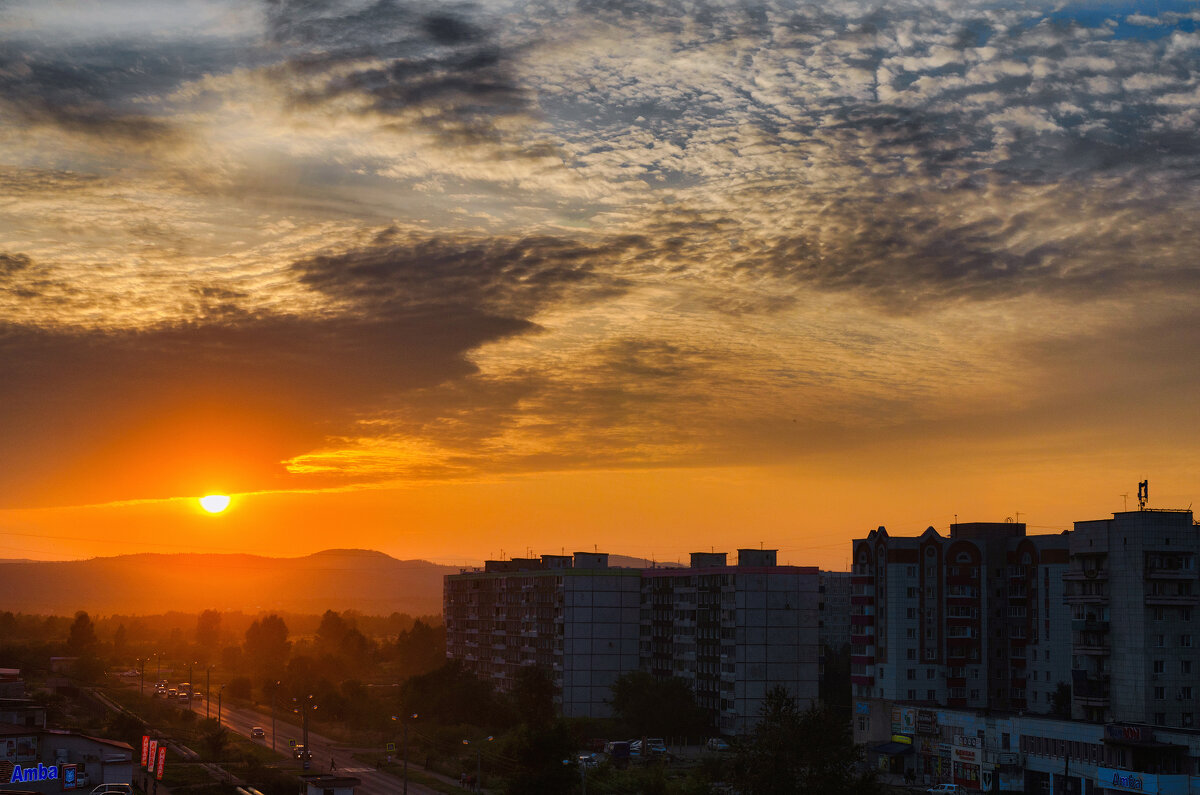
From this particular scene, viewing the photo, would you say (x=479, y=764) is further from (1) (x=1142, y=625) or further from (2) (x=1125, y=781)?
(1) (x=1142, y=625)

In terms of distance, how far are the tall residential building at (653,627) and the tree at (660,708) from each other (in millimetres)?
3807

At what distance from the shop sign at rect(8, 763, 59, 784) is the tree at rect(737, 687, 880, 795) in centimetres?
5505

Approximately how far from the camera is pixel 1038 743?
4313 inches

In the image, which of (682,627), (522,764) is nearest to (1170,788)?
(522,764)

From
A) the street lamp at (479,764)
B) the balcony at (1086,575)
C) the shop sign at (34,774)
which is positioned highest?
the balcony at (1086,575)

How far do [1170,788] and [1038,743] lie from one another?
14245 mm

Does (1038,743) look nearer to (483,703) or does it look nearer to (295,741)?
(483,703)

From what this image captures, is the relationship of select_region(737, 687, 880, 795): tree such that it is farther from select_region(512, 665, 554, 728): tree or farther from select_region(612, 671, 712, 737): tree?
select_region(512, 665, 554, 728): tree

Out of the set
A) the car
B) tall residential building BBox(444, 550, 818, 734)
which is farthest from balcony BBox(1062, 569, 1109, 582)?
the car

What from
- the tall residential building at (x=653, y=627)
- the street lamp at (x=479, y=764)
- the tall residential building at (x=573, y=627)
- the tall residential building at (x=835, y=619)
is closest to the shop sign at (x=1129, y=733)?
the tall residential building at (x=653, y=627)

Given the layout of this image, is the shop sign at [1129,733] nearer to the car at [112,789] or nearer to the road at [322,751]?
the road at [322,751]

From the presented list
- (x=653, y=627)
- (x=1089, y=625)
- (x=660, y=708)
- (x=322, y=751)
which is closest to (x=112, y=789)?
(x=322, y=751)

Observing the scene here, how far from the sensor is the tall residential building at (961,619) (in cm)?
13338

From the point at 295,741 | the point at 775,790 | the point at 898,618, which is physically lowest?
the point at 295,741
